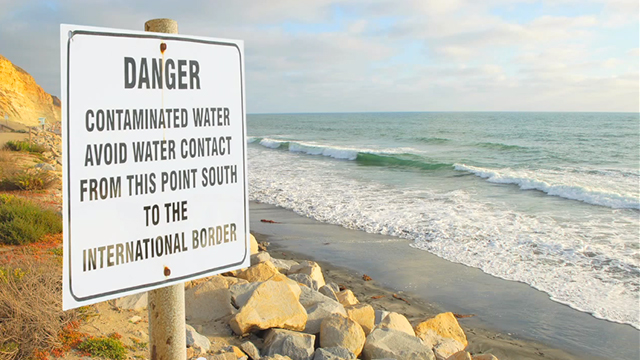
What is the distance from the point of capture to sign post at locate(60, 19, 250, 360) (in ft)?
4.58

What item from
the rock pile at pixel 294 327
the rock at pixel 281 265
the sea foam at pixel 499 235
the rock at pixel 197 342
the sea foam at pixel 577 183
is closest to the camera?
the rock at pixel 197 342

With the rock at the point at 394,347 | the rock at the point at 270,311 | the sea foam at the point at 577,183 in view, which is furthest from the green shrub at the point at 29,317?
the sea foam at the point at 577,183

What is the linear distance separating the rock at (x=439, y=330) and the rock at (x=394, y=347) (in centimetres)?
77

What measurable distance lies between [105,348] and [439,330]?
3811 mm

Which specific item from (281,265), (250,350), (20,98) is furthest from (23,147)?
(20,98)

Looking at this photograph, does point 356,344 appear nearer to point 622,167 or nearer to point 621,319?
point 621,319

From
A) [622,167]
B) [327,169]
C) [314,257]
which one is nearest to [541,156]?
[622,167]

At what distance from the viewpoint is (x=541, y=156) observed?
99.2 ft

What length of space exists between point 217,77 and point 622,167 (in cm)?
2829

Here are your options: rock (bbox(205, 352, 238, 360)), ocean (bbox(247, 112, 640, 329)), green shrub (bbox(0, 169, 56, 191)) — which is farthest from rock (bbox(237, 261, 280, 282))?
green shrub (bbox(0, 169, 56, 191))

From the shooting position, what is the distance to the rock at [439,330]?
5602mm

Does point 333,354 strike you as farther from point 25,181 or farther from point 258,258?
point 25,181

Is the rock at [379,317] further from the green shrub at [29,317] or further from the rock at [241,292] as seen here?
the green shrub at [29,317]

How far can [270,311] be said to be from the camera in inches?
181
